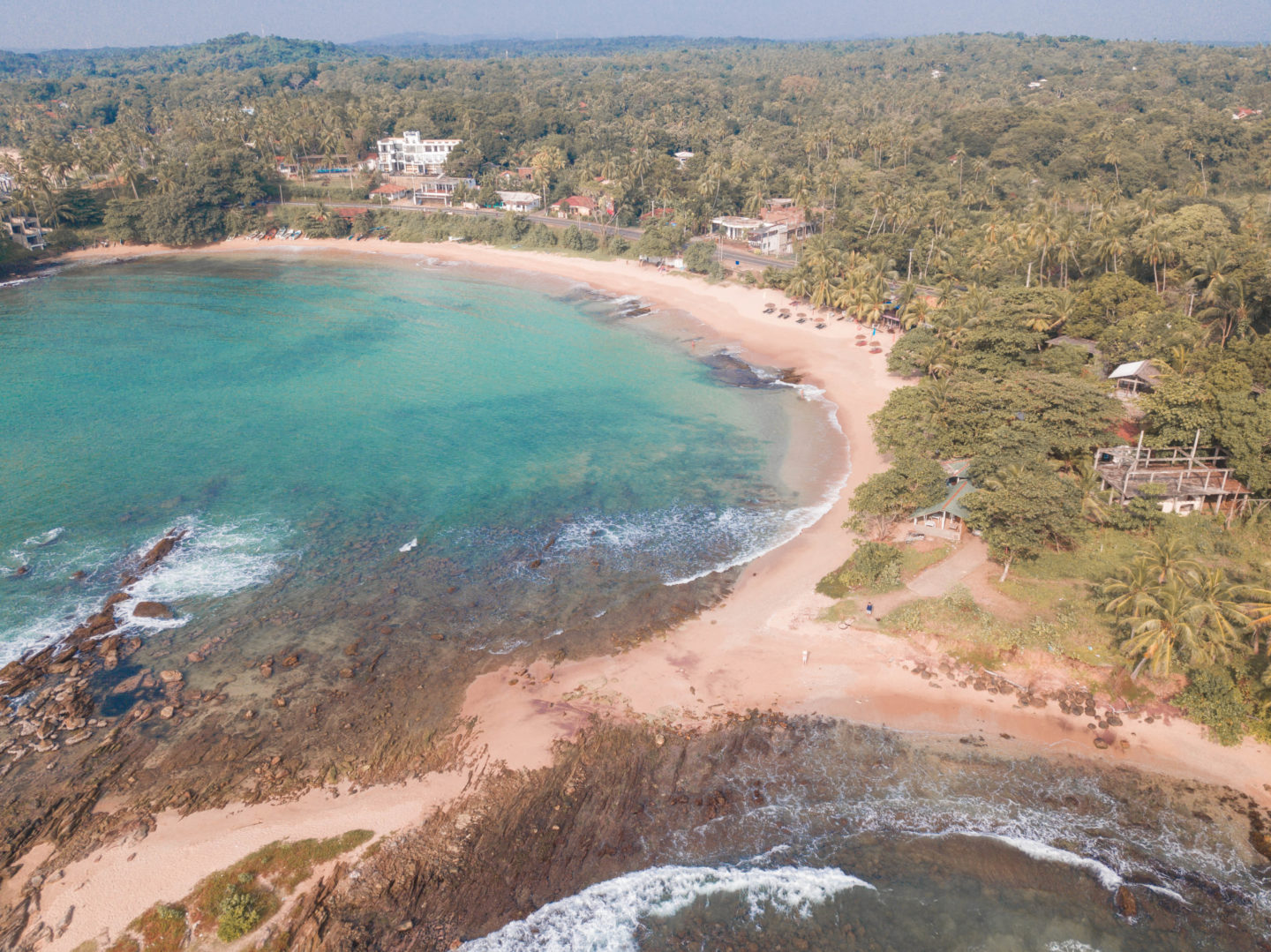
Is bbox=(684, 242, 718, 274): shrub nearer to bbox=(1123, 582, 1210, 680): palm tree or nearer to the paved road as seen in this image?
the paved road

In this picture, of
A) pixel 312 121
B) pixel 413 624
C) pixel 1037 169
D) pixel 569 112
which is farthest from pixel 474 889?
pixel 569 112

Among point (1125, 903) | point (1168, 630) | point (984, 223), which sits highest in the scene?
point (984, 223)

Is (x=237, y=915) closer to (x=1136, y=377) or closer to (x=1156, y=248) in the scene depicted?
(x=1136, y=377)

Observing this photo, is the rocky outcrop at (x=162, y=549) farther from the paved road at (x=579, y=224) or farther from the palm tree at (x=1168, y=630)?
the paved road at (x=579, y=224)

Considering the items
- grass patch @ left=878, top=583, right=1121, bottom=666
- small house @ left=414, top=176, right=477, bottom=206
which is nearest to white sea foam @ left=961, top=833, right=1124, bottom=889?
grass patch @ left=878, top=583, right=1121, bottom=666

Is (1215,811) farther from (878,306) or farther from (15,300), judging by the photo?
(15,300)

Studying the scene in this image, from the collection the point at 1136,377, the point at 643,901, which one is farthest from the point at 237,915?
the point at 1136,377

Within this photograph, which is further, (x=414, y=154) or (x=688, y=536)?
(x=414, y=154)
